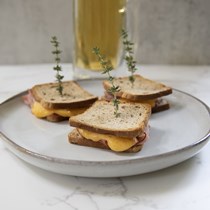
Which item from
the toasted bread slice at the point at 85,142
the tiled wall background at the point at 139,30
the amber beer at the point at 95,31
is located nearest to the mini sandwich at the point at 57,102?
the toasted bread slice at the point at 85,142

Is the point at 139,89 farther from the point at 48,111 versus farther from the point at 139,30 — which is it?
the point at 139,30

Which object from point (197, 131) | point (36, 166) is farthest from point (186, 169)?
point (36, 166)

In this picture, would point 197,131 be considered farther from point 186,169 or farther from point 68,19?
point 68,19

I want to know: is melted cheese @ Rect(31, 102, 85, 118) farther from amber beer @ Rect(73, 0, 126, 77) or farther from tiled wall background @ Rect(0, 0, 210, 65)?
tiled wall background @ Rect(0, 0, 210, 65)

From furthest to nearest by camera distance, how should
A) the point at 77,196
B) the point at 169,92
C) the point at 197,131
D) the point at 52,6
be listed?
the point at 52,6 < the point at 169,92 < the point at 197,131 < the point at 77,196

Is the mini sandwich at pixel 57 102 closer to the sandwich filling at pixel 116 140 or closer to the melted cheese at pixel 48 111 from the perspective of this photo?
the melted cheese at pixel 48 111

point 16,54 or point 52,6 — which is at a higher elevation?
point 52,6
